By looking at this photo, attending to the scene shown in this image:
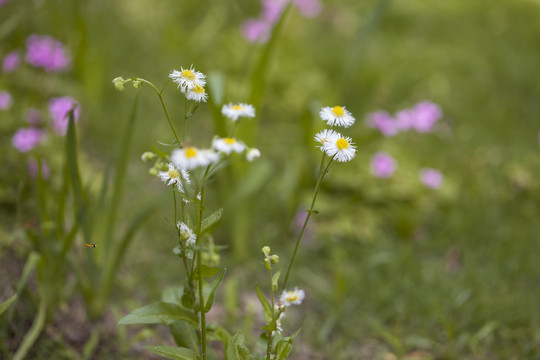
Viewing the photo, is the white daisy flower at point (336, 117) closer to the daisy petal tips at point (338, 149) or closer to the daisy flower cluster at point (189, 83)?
the daisy petal tips at point (338, 149)

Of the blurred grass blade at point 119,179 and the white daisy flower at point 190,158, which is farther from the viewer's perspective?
the blurred grass blade at point 119,179

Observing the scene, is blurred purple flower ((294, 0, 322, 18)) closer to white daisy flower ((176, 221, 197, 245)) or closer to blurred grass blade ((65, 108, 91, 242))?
blurred grass blade ((65, 108, 91, 242))

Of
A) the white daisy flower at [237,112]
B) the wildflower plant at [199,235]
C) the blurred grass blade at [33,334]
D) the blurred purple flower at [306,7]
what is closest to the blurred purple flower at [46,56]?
the blurred grass blade at [33,334]

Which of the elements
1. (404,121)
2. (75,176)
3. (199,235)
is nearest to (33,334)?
(75,176)

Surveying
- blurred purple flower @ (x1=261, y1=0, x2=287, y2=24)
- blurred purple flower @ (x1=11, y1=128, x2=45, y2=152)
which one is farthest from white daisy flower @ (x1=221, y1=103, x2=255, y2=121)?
blurred purple flower @ (x1=261, y1=0, x2=287, y2=24)

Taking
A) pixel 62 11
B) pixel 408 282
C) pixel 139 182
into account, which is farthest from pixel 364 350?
pixel 62 11

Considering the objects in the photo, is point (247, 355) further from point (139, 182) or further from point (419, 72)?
point (419, 72)
